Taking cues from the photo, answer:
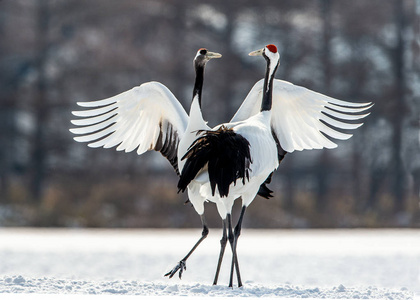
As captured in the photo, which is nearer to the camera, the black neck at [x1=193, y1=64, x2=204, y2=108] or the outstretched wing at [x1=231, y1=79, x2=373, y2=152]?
the black neck at [x1=193, y1=64, x2=204, y2=108]

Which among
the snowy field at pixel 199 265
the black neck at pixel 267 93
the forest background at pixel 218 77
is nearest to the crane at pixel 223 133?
the black neck at pixel 267 93

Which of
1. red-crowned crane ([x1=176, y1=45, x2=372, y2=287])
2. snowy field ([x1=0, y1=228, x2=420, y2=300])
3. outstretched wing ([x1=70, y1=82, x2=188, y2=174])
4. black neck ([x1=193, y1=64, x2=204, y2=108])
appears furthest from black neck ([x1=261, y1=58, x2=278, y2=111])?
snowy field ([x1=0, y1=228, x2=420, y2=300])

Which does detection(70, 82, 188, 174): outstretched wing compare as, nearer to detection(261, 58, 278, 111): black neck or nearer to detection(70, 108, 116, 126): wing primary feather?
detection(70, 108, 116, 126): wing primary feather

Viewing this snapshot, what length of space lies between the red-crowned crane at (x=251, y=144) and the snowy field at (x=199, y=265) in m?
0.83

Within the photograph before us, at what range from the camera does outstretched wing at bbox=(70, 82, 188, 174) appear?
26.0 feet

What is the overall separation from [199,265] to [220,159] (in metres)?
4.22

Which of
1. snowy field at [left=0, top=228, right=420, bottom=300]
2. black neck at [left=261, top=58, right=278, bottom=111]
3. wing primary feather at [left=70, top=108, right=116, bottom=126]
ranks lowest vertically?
snowy field at [left=0, top=228, right=420, bottom=300]

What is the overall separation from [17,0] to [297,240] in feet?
34.8

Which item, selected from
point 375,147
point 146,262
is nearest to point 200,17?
point 375,147

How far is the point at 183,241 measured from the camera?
14789 millimetres

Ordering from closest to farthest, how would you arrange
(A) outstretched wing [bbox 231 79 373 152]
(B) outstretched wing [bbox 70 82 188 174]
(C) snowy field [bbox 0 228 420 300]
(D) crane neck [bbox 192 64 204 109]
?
1. (C) snowy field [bbox 0 228 420 300]
2. (D) crane neck [bbox 192 64 204 109]
3. (B) outstretched wing [bbox 70 82 188 174]
4. (A) outstretched wing [bbox 231 79 373 152]

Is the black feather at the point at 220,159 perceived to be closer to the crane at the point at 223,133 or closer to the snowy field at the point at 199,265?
the crane at the point at 223,133

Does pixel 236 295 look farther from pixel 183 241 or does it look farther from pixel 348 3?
pixel 348 3

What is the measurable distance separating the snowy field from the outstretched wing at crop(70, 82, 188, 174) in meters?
1.40
